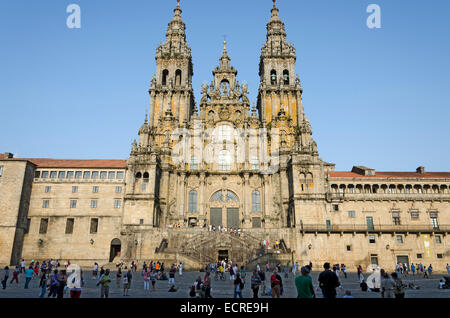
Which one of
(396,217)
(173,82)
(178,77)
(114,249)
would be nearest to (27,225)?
(114,249)

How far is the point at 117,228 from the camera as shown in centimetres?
5138

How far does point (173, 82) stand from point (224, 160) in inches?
694

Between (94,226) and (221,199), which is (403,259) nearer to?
(221,199)

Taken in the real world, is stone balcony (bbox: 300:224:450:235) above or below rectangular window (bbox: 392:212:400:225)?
below

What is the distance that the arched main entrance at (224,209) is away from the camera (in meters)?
54.0

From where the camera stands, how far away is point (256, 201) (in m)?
55.3

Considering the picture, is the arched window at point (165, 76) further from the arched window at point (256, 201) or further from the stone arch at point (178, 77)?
the arched window at point (256, 201)

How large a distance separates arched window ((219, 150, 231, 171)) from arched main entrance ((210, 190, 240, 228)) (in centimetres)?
412

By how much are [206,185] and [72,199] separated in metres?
21.1

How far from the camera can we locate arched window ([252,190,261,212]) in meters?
54.8

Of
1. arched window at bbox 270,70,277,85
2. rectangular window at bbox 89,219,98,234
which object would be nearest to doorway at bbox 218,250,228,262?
rectangular window at bbox 89,219,98,234

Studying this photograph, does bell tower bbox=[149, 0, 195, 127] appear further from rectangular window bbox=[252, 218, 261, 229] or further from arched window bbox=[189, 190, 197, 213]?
rectangular window bbox=[252, 218, 261, 229]
